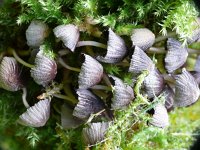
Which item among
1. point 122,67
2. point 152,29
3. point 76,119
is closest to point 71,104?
point 76,119

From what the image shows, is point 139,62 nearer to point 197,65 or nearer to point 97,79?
point 97,79

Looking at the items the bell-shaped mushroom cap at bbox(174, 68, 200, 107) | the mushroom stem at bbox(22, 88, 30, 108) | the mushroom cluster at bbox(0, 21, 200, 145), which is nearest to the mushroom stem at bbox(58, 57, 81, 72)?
the mushroom cluster at bbox(0, 21, 200, 145)

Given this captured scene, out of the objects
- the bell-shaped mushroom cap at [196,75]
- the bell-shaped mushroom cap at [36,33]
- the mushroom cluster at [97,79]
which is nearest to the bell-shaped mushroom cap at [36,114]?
the mushroom cluster at [97,79]

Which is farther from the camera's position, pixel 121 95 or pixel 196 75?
pixel 196 75

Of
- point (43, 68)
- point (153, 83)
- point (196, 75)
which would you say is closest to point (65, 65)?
point (43, 68)

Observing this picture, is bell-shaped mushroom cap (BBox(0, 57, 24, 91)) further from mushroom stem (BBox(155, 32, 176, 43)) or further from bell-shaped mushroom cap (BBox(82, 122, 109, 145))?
mushroom stem (BBox(155, 32, 176, 43))

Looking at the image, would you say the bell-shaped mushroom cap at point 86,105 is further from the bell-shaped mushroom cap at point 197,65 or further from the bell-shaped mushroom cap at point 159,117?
the bell-shaped mushroom cap at point 197,65
